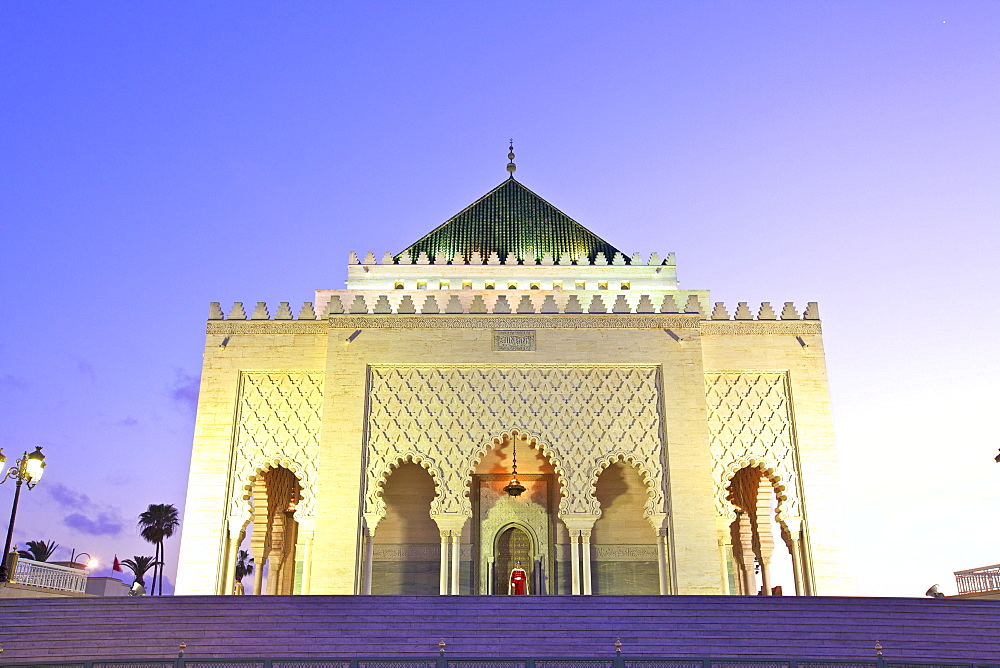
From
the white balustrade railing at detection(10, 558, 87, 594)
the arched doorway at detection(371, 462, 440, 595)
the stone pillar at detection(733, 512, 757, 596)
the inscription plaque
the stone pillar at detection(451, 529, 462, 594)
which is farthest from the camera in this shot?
the stone pillar at detection(733, 512, 757, 596)

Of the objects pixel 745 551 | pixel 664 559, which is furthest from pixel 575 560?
pixel 745 551

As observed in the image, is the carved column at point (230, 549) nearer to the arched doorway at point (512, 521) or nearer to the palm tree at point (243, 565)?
the arched doorway at point (512, 521)

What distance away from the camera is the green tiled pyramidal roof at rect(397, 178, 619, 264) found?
65.2ft

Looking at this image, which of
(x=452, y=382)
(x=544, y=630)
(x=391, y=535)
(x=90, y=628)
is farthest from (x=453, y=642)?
(x=391, y=535)

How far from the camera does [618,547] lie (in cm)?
1552

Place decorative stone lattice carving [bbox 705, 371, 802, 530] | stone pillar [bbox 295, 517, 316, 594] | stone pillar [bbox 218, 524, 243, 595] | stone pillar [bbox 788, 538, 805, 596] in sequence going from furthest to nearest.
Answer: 1. decorative stone lattice carving [bbox 705, 371, 802, 530]
2. stone pillar [bbox 788, 538, 805, 596]
3. stone pillar [bbox 218, 524, 243, 595]
4. stone pillar [bbox 295, 517, 316, 594]

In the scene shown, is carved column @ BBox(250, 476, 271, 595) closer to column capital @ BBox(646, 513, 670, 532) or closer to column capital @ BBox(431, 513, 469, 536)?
column capital @ BBox(431, 513, 469, 536)

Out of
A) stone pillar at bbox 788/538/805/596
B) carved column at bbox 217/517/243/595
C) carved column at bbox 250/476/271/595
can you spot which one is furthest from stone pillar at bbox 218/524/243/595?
stone pillar at bbox 788/538/805/596

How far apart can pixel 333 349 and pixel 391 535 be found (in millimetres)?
3627

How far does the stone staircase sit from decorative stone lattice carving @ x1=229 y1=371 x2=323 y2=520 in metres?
3.61

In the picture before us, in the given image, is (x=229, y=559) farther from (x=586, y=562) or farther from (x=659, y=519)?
(x=659, y=519)

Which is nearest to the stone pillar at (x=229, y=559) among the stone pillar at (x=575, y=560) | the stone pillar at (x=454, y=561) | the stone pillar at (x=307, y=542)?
the stone pillar at (x=307, y=542)

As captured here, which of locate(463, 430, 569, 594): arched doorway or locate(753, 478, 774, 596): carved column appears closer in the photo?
locate(463, 430, 569, 594): arched doorway

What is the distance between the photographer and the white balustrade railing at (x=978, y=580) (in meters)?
12.5
